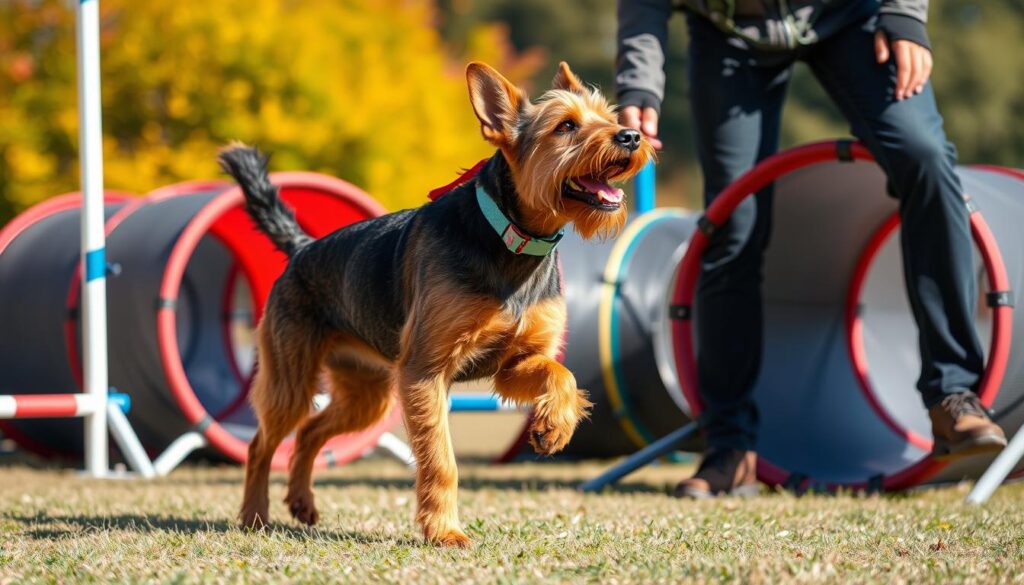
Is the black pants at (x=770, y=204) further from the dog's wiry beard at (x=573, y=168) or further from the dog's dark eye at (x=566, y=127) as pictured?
the dog's dark eye at (x=566, y=127)

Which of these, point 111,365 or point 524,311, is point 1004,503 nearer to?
point 524,311

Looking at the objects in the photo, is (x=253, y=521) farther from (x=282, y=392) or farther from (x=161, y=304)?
(x=161, y=304)

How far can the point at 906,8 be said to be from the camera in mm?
5219

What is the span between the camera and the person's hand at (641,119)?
5.25 m

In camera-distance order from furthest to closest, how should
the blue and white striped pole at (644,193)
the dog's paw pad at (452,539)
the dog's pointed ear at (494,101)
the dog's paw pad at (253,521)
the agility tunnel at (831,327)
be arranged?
the blue and white striped pole at (644,193) < the agility tunnel at (831,327) < the dog's paw pad at (253,521) < the dog's pointed ear at (494,101) < the dog's paw pad at (452,539)

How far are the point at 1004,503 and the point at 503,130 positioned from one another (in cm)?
278

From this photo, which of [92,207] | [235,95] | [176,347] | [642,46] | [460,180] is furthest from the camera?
[235,95]

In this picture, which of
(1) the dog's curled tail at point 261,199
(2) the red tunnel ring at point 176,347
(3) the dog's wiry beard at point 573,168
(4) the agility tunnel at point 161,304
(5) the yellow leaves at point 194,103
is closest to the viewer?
(3) the dog's wiry beard at point 573,168

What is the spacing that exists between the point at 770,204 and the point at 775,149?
0.90 feet

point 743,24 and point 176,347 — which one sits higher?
point 743,24

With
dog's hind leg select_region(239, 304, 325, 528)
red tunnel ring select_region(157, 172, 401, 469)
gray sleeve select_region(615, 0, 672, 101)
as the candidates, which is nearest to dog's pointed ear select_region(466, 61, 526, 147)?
gray sleeve select_region(615, 0, 672, 101)

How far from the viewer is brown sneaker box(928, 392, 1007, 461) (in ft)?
16.0

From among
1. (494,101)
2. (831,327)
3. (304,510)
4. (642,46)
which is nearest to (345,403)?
(304,510)

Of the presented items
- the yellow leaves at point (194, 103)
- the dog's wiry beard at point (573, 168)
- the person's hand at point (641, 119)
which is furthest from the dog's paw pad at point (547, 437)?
the yellow leaves at point (194, 103)
